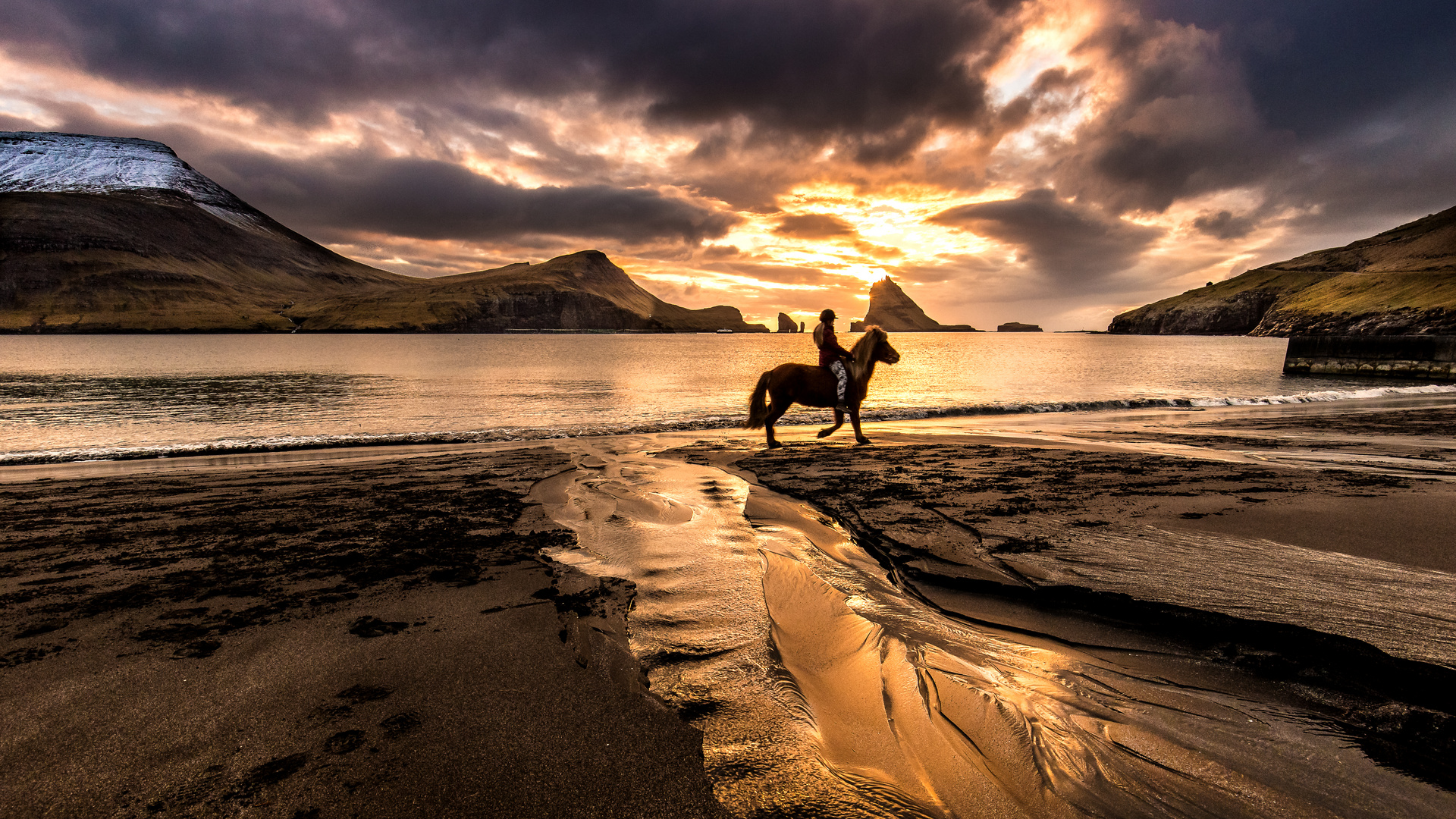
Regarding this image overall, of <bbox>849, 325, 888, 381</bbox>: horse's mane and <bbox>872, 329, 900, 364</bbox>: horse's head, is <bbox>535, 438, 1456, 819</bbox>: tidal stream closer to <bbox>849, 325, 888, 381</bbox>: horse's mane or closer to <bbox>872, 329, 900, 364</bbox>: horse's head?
<bbox>849, 325, 888, 381</bbox>: horse's mane

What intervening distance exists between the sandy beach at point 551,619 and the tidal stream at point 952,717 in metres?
0.05

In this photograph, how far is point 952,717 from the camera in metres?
2.61

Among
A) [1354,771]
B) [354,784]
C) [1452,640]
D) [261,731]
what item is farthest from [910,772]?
[1452,640]

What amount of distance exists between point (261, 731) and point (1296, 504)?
8.79 meters

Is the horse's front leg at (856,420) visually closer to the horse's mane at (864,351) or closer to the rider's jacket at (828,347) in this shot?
the horse's mane at (864,351)

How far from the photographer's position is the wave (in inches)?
449

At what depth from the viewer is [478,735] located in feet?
8.07

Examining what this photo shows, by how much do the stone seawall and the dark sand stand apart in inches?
1629

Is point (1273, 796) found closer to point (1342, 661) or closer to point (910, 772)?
point (910, 772)

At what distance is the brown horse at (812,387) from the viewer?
40.7ft

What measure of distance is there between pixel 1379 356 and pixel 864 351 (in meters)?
34.4

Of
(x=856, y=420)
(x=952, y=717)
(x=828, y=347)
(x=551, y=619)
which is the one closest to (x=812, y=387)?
(x=828, y=347)

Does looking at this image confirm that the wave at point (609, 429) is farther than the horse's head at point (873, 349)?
No

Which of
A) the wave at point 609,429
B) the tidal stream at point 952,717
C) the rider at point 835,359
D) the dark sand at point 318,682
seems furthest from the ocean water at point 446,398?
the tidal stream at point 952,717
